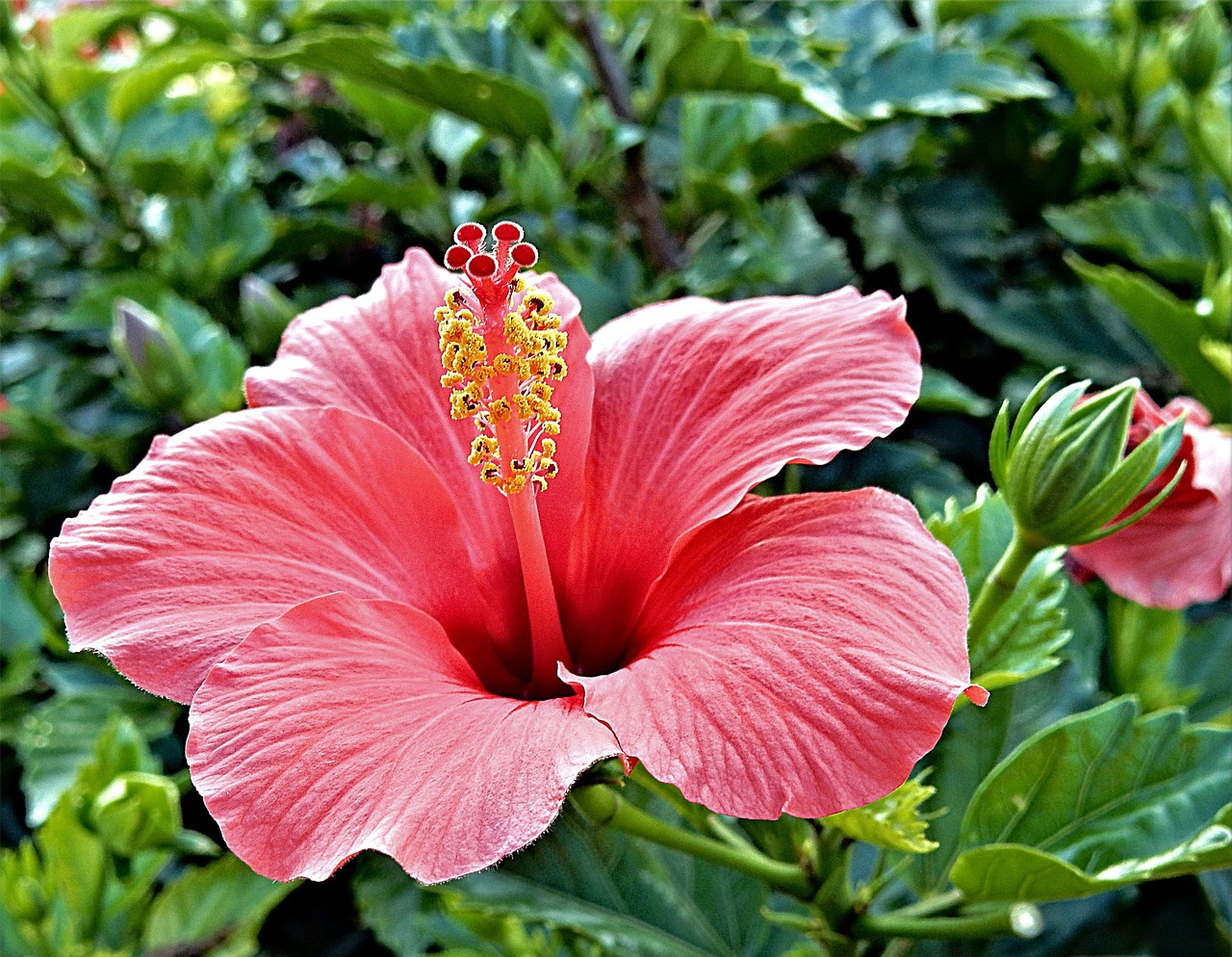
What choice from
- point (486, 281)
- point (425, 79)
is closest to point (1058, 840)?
point (486, 281)

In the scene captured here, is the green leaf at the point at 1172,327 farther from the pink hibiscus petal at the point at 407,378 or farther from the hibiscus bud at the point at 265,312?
the hibiscus bud at the point at 265,312

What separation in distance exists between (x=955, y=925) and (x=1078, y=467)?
32cm

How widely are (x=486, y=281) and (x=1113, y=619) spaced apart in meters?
0.68

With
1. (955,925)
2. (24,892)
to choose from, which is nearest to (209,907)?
(24,892)

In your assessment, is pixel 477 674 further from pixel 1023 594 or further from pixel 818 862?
pixel 1023 594

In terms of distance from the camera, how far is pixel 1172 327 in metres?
1.19

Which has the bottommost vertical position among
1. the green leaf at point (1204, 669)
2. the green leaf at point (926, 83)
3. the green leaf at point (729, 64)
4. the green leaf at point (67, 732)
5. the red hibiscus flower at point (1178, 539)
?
the green leaf at point (67, 732)

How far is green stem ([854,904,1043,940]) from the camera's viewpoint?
2.42ft

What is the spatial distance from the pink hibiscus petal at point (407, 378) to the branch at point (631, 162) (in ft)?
1.96

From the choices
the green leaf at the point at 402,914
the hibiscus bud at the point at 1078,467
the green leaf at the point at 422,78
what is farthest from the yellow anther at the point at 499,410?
the green leaf at the point at 422,78

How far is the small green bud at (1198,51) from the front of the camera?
127 centimetres

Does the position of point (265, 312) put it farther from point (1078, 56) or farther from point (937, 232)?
point (1078, 56)

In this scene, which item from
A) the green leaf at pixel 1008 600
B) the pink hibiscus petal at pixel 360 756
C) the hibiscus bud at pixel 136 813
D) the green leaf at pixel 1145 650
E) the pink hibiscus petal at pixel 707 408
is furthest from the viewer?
the green leaf at pixel 1145 650

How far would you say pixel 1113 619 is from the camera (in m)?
1.05
